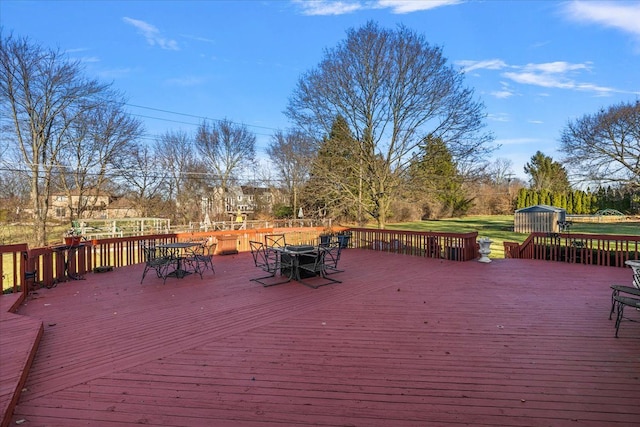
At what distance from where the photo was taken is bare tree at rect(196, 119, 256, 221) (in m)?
24.1

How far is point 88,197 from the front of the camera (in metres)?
18.5

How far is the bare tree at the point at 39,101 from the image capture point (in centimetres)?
1409

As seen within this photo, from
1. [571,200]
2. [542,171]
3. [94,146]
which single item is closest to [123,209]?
[94,146]

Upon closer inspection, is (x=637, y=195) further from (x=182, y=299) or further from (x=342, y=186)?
(x=182, y=299)

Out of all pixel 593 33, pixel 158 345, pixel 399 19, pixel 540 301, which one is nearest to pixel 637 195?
pixel 593 33

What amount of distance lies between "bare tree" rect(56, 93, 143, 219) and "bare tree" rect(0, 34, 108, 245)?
0.53 m

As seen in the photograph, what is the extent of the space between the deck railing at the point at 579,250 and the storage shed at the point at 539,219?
12.4 metres

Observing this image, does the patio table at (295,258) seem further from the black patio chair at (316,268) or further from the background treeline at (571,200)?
the background treeline at (571,200)

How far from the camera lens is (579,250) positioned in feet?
25.3

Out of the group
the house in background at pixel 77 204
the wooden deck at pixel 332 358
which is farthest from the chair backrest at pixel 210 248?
the house in background at pixel 77 204

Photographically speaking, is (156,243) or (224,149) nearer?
(156,243)

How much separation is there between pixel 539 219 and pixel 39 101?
27419mm

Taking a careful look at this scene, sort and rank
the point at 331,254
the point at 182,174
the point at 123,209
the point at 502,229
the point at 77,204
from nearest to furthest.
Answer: the point at 331,254 → the point at 77,204 → the point at 123,209 → the point at 502,229 → the point at 182,174

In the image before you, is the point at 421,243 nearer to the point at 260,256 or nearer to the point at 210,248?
the point at 260,256
